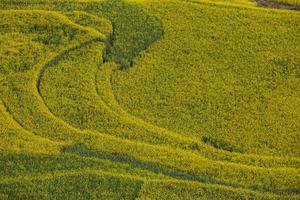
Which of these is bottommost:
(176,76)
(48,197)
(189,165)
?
(48,197)

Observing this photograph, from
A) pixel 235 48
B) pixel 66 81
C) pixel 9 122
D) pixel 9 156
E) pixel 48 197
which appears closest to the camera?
pixel 48 197

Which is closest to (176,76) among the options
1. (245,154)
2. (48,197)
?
(245,154)

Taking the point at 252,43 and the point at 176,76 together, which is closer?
the point at 176,76

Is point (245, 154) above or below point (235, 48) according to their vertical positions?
below

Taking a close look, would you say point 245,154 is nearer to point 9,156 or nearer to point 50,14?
point 9,156

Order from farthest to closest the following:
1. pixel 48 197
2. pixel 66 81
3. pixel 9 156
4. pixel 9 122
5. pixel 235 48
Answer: pixel 235 48 → pixel 66 81 → pixel 9 122 → pixel 9 156 → pixel 48 197

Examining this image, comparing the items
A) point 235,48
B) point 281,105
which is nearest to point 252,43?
point 235,48
